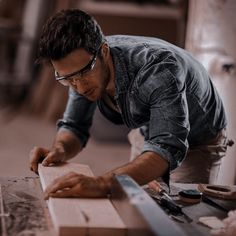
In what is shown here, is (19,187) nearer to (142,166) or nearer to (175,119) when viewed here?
(142,166)

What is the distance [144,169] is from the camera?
6.05 ft

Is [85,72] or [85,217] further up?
[85,72]

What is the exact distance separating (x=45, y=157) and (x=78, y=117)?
1.11 feet

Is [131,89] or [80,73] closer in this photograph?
[80,73]

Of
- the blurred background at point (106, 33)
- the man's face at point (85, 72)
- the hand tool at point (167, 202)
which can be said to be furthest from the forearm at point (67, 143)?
the blurred background at point (106, 33)

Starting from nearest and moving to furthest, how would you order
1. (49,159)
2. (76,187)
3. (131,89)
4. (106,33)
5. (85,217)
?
(85,217)
(76,187)
(131,89)
(49,159)
(106,33)

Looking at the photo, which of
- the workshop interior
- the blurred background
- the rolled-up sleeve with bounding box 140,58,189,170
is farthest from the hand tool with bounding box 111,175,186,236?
the blurred background

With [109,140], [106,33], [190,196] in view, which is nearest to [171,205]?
[190,196]

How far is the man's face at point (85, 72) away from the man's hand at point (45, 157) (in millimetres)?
310

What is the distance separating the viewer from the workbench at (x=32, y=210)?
1.63 m

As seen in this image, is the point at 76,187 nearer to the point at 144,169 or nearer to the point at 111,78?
the point at 144,169

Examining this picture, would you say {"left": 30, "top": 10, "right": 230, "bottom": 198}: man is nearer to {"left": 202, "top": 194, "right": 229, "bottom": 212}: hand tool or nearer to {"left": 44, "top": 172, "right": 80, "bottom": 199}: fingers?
{"left": 44, "top": 172, "right": 80, "bottom": 199}: fingers

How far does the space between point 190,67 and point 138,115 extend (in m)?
0.30

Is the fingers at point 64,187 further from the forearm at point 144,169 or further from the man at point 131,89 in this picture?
the forearm at point 144,169
